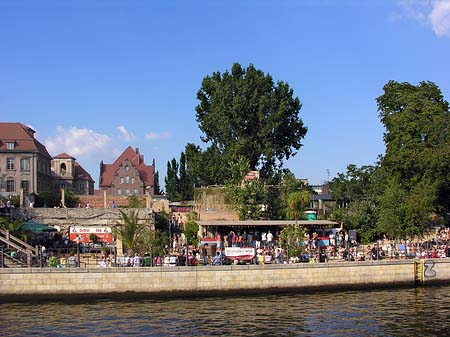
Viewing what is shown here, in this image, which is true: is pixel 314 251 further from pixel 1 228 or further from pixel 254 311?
pixel 1 228

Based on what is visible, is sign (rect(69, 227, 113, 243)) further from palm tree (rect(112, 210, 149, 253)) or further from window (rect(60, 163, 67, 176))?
window (rect(60, 163, 67, 176))

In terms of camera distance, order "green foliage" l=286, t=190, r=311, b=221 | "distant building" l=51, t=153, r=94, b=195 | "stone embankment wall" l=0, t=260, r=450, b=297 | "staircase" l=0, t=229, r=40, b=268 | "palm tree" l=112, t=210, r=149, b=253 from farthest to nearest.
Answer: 1. "distant building" l=51, t=153, r=94, b=195
2. "green foliage" l=286, t=190, r=311, b=221
3. "palm tree" l=112, t=210, r=149, b=253
4. "staircase" l=0, t=229, r=40, b=268
5. "stone embankment wall" l=0, t=260, r=450, b=297

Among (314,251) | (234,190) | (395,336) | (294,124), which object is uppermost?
(294,124)

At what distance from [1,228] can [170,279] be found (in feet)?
49.1

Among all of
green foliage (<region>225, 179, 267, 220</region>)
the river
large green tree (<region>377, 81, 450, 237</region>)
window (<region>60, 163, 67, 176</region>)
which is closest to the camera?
the river

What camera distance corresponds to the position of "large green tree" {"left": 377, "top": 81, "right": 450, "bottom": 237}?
50406 millimetres

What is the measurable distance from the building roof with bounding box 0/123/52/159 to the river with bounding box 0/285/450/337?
59980 millimetres

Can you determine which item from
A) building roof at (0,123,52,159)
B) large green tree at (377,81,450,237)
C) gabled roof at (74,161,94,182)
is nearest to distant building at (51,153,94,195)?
gabled roof at (74,161,94,182)

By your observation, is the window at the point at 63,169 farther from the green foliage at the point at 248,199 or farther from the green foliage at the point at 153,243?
the green foliage at the point at 153,243

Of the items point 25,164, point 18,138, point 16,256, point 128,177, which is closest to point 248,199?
point 16,256

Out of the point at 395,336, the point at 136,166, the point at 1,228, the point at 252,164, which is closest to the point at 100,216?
the point at 1,228

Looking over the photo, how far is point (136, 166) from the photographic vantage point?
12494 centimetres

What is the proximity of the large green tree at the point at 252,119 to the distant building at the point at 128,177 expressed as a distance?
171 ft

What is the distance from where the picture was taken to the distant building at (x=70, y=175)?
4645 inches
